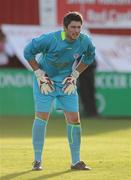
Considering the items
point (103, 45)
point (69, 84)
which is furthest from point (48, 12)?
point (69, 84)

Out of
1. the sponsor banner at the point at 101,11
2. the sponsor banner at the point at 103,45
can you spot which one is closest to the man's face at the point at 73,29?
the sponsor banner at the point at 103,45

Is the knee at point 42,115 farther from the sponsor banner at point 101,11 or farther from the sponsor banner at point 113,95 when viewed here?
the sponsor banner at point 101,11

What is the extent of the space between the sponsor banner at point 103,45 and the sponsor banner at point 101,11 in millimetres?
363

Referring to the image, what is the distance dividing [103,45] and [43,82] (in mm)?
10419

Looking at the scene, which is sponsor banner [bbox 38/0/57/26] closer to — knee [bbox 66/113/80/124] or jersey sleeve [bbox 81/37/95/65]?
jersey sleeve [bbox 81/37/95/65]

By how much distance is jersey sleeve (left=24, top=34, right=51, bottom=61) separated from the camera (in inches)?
325

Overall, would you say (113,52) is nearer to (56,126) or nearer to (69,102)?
(56,126)

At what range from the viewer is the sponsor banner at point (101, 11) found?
18.4 m

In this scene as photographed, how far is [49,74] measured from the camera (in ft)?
27.9

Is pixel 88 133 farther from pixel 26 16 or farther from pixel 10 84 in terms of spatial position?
pixel 26 16

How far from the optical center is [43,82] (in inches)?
325

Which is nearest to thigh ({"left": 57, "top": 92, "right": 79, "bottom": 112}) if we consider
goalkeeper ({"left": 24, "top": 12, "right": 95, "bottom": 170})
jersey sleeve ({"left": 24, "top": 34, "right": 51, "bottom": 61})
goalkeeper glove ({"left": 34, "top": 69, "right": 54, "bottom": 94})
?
goalkeeper ({"left": 24, "top": 12, "right": 95, "bottom": 170})

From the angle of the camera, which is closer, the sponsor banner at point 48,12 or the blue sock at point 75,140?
the blue sock at point 75,140

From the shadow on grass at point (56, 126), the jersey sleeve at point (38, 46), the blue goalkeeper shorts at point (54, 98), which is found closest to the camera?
the jersey sleeve at point (38, 46)
